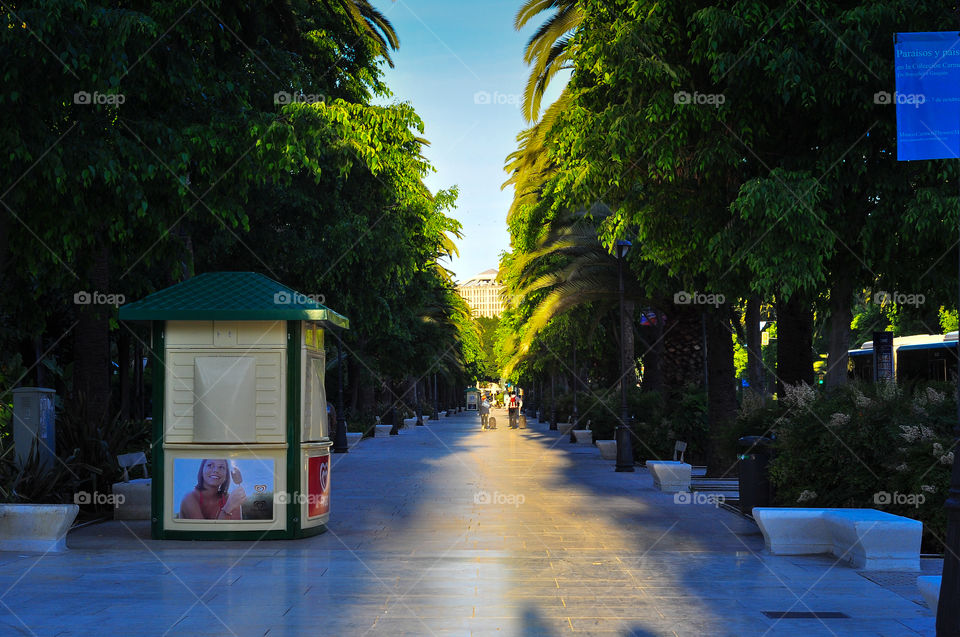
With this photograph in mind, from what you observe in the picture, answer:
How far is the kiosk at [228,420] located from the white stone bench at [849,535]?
18.1ft

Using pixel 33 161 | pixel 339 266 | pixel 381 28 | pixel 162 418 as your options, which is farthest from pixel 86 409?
pixel 381 28

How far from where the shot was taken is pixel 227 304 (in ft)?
38.6

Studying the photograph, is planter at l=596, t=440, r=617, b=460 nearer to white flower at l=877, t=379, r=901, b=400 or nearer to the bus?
the bus

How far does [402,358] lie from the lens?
47969 mm

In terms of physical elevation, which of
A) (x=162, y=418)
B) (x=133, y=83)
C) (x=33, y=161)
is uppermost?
(x=133, y=83)

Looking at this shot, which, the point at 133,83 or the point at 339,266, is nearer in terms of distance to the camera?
the point at 133,83

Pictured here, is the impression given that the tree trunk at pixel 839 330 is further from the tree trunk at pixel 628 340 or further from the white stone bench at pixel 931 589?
the tree trunk at pixel 628 340

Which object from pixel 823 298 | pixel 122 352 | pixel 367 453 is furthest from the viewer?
pixel 367 453

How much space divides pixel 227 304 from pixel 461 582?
15.3 feet

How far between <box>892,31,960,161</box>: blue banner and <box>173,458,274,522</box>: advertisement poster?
315 inches

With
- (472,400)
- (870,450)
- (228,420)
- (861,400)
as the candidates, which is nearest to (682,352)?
(861,400)

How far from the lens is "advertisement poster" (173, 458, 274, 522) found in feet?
38.7

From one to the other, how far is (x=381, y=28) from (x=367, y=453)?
13.2m

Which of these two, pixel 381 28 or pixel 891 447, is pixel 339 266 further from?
pixel 891 447
